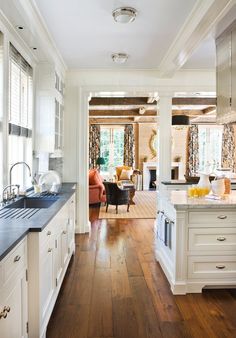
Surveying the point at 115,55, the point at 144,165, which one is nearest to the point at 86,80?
the point at 115,55

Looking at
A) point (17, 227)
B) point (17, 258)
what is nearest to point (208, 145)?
point (17, 227)

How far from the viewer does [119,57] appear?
4418 millimetres

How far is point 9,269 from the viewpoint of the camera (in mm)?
1642

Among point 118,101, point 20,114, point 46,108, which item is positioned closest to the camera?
point 20,114

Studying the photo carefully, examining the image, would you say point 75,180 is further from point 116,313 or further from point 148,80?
point 116,313

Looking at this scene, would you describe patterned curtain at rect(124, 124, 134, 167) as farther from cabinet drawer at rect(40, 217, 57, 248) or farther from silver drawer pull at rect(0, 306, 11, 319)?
silver drawer pull at rect(0, 306, 11, 319)

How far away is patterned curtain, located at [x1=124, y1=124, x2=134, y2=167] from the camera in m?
12.4

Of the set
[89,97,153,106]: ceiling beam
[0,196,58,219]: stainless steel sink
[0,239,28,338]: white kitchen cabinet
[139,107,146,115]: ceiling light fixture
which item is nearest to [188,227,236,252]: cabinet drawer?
[0,196,58,219]: stainless steel sink

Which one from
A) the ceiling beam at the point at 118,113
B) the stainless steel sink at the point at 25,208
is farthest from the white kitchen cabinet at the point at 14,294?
the ceiling beam at the point at 118,113

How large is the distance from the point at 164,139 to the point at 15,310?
4.21m

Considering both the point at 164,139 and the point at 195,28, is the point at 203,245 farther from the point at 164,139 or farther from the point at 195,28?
the point at 164,139

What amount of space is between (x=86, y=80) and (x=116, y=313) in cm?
389

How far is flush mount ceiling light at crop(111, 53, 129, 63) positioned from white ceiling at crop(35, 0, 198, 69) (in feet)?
0.27

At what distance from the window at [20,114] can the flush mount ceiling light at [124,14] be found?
1.18 metres
